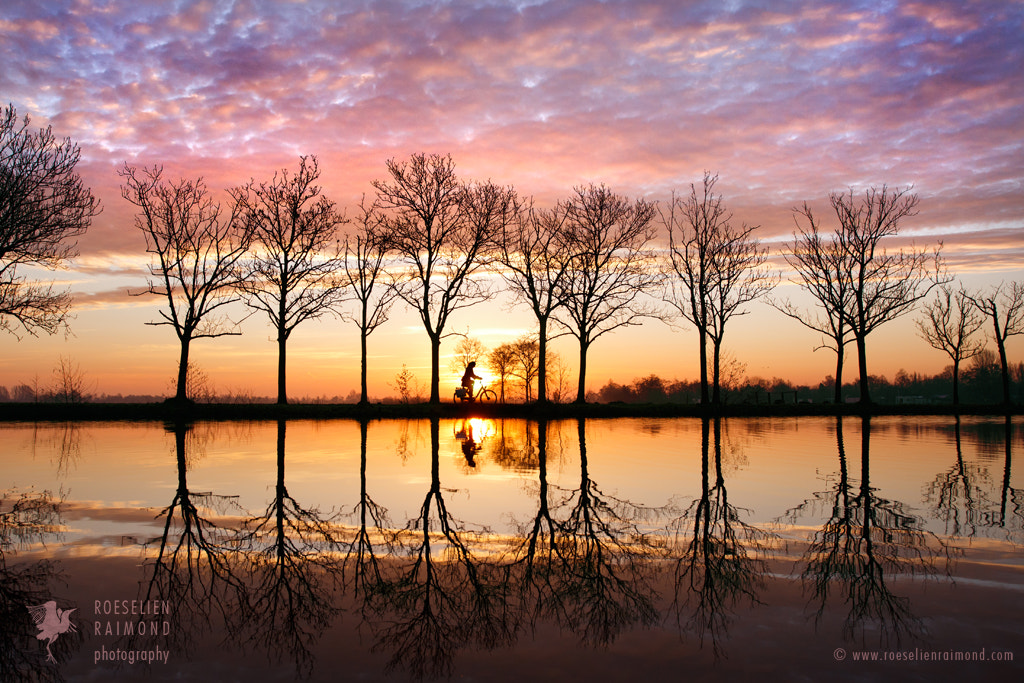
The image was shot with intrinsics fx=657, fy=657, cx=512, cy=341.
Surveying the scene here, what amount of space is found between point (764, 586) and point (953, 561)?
2558 mm

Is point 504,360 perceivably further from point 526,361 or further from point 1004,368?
point 1004,368

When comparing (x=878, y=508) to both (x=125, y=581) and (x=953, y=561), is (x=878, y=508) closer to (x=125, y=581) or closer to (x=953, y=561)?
(x=953, y=561)

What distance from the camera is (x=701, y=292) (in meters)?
42.7

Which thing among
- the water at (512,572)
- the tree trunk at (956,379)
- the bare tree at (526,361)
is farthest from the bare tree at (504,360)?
the water at (512,572)

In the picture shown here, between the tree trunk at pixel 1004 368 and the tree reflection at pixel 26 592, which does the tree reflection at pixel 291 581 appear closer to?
the tree reflection at pixel 26 592

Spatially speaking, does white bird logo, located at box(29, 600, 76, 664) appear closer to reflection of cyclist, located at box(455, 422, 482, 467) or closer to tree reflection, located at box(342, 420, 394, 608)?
tree reflection, located at box(342, 420, 394, 608)

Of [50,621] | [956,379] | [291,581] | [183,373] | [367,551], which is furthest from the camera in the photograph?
[956,379]

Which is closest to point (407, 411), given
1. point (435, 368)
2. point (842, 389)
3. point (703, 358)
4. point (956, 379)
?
point (435, 368)

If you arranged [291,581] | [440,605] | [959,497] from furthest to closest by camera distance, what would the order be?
[959,497] < [291,581] < [440,605]

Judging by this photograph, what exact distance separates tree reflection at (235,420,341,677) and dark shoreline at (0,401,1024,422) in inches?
1024

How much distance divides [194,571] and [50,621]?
1.47m

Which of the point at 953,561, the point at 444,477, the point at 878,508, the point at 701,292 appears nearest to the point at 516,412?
the point at 701,292

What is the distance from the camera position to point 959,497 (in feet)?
36.4

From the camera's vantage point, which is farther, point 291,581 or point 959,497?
point 959,497
